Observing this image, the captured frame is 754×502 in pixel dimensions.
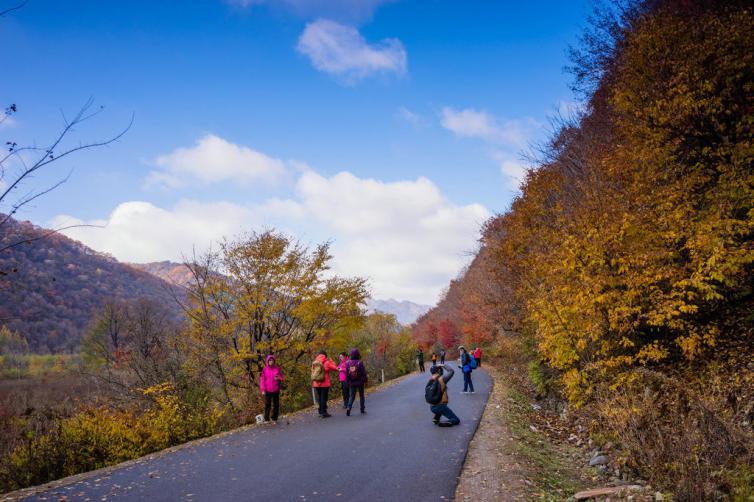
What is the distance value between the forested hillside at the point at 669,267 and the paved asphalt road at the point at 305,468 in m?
3.32

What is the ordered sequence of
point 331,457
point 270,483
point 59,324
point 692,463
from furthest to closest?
1. point 59,324
2. point 331,457
3. point 270,483
4. point 692,463

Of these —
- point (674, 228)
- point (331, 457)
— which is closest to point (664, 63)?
point (674, 228)

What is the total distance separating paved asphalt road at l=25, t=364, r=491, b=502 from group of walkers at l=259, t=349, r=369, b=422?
1.30 meters

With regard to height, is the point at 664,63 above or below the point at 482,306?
above

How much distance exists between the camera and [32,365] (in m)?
63.4

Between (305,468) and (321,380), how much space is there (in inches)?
213

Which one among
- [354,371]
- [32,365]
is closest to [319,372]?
[354,371]

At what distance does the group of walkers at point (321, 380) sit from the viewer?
12.2 metres

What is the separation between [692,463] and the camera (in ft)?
19.6

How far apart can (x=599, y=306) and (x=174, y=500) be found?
9221 mm

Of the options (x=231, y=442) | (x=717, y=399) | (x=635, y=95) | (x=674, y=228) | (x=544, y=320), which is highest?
(x=635, y=95)

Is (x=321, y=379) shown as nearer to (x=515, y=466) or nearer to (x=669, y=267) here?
(x=515, y=466)

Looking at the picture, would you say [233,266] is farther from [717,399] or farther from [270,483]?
[717,399]

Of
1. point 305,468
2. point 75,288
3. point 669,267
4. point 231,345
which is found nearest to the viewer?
point 305,468
